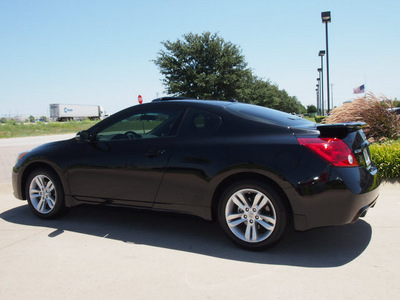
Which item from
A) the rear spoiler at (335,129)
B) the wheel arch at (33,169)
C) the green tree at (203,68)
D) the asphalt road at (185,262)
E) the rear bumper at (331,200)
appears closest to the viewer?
the asphalt road at (185,262)

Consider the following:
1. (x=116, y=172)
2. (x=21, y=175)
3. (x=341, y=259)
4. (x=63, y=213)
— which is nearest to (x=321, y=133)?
(x=341, y=259)

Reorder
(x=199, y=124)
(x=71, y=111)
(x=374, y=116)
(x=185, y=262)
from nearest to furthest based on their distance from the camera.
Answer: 1. (x=185, y=262)
2. (x=199, y=124)
3. (x=374, y=116)
4. (x=71, y=111)

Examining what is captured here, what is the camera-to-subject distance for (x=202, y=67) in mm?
33344

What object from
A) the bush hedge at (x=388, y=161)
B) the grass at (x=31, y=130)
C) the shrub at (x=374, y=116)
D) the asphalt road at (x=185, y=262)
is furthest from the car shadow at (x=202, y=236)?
the grass at (x=31, y=130)

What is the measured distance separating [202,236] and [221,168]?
986 mm

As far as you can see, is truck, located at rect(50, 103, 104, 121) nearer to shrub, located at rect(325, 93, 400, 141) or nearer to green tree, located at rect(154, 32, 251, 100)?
green tree, located at rect(154, 32, 251, 100)

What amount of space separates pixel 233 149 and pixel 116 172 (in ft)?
4.86

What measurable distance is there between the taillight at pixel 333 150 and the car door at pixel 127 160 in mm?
1514

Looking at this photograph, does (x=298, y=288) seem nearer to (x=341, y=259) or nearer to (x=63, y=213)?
(x=341, y=259)

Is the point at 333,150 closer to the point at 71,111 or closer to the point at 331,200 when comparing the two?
the point at 331,200

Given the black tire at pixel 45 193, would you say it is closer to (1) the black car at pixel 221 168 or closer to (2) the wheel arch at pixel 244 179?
(1) the black car at pixel 221 168

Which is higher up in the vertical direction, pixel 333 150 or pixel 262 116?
pixel 262 116

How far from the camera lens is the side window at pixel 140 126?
4433 millimetres

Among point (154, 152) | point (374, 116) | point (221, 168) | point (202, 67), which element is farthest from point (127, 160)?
point (202, 67)
